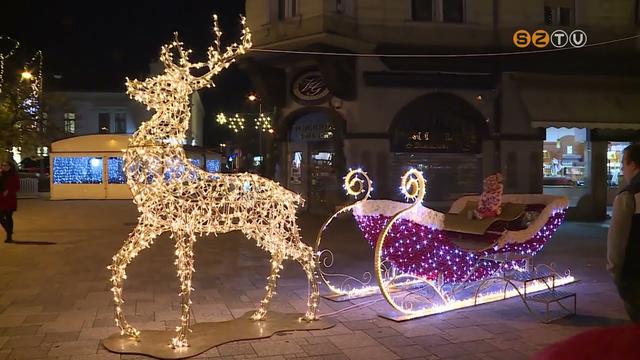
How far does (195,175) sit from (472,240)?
4630mm

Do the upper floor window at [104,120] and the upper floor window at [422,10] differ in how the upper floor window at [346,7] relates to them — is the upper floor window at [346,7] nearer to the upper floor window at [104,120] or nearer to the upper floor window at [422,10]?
the upper floor window at [422,10]

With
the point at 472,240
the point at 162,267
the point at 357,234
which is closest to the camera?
the point at 472,240

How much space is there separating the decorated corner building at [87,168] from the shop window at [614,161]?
20.5 metres

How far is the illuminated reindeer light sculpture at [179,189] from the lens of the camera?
5.75m

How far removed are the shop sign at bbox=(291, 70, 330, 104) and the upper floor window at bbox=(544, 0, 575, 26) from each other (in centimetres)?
702

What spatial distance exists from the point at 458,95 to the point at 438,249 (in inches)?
459

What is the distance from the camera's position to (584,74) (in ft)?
59.5

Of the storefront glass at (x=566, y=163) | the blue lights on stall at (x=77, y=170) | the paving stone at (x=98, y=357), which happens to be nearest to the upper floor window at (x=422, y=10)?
the storefront glass at (x=566, y=163)

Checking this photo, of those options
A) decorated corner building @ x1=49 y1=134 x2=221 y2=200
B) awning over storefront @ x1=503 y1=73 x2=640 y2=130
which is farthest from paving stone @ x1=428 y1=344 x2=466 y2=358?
decorated corner building @ x1=49 y1=134 x2=221 y2=200

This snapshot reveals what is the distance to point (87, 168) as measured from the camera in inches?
1131

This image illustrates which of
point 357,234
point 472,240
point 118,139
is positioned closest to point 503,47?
point 357,234

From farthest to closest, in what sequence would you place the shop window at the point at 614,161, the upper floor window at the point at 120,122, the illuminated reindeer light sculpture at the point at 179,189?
the upper floor window at the point at 120,122, the shop window at the point at 614,161, the illuminated reindeer light sculpture at the point at 179,189

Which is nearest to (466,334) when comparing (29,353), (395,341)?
(395,341)

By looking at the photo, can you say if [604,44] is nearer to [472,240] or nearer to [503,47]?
[503,47]
